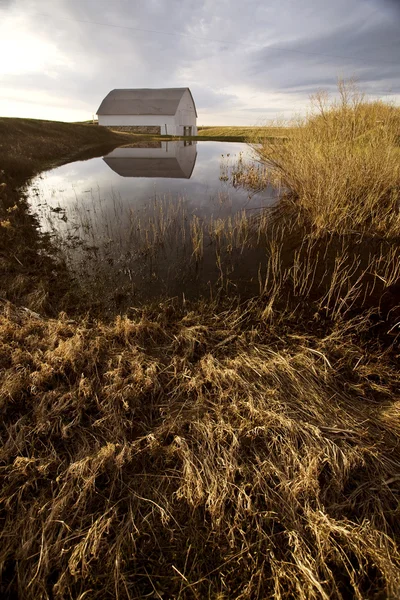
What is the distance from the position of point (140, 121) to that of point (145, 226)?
143ft

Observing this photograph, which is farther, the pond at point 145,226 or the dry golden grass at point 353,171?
the dry golden grass at point 353,171

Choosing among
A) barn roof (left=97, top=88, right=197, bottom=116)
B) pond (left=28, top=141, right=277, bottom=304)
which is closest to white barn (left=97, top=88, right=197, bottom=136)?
barn roof (left=97, top=88, right=197, bottom=116)

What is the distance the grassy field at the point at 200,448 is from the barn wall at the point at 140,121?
44.9 metres

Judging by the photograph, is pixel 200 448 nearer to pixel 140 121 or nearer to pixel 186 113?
pixel 140 121

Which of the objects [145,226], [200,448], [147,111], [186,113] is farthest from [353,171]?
[186,113]

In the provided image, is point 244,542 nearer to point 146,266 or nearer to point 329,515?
point 329,515

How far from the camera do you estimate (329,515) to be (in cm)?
193

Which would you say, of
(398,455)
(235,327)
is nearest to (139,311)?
(235,327)

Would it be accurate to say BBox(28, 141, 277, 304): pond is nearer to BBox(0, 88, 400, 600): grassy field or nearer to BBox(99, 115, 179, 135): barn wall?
BBox(0, 88, 400, 600): grassy field

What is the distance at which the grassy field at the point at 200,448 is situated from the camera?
1.75 metres

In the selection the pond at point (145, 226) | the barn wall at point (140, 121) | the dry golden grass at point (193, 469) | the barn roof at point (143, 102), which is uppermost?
the barn roof at point (143, 102)

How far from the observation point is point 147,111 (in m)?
41.2

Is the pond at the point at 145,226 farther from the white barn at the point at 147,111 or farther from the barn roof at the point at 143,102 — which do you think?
the barn roof at the point at 143,102

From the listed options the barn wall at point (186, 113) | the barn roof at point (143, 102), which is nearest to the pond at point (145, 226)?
the barn roof at point (143, 102)
